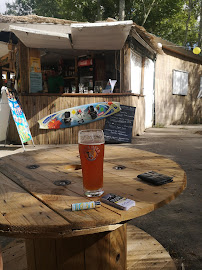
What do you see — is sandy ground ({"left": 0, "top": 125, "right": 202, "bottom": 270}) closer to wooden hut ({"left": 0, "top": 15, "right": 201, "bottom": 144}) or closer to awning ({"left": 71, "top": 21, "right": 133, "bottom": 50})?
awning ({"left": 71, "top": 21, "right": 133, "bottom": 50})

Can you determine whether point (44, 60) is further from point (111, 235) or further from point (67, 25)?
point (111, 235)

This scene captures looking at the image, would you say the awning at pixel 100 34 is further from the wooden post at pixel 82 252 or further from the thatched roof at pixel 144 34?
the wooden post at pixel 82 252

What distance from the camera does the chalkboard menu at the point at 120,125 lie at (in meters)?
6.43

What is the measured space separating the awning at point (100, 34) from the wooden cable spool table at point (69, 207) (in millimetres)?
4558

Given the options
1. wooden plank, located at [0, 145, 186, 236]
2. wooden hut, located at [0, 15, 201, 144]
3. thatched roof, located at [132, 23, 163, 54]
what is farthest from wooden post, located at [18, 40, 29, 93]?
wooden plank, located at [0, 145, 186, 236]

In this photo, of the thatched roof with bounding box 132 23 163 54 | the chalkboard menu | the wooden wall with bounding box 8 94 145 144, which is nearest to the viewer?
the wooden wall with bounding box 8 94 145 144

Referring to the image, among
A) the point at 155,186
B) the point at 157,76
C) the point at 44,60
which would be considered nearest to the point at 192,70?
the point at 157,76

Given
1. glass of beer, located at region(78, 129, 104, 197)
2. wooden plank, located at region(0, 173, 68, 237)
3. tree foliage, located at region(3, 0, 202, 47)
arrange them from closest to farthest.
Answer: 1. wooden plank, located at region(0, 173, 68, 237)
2. glass of beer, located at region(78, 129, 104, 197)
3. tree foliage, located at region(3, 0, 202, 47)

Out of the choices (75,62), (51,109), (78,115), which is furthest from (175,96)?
(51,109)

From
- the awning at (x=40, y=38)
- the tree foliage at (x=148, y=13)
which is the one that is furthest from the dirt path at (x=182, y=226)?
the tree foliage at (x=148, y=13)

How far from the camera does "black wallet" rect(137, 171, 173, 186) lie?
1.04 metres

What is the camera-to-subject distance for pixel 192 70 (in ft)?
41.0

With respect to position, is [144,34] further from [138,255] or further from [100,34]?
[138,255]

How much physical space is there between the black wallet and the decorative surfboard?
5301 millimetres
